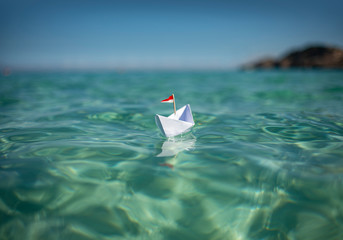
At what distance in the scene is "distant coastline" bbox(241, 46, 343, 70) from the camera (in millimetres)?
92875

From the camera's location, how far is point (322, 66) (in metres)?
93.9

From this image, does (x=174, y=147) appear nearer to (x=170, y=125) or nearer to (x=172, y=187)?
(x=170, y=125)

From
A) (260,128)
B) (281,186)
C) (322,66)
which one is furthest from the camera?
(322,66)

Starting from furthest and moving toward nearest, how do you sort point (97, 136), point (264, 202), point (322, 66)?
1. point (322, 66)
2. point (97, 136)
3. point (264, 202)

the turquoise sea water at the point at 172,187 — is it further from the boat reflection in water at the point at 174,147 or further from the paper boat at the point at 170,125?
the paper boat at the point at 170,125

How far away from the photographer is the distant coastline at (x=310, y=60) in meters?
92.9

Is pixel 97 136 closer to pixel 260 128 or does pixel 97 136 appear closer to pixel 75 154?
pixel 75 154

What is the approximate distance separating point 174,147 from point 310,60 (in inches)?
5274

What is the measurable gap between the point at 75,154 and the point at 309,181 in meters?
3.86

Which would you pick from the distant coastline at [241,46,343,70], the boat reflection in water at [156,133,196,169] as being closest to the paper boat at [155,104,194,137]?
the boat reflection in water at [156,133,196,169]

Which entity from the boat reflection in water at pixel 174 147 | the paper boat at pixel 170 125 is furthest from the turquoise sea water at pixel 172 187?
the paper boat at pixel 170 125

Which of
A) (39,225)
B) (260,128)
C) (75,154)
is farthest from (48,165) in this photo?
(260,128)

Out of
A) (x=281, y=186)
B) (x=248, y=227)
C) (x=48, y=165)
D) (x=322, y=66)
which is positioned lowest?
(x=248, y=227)

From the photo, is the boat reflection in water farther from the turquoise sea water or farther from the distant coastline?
the distant coastline
